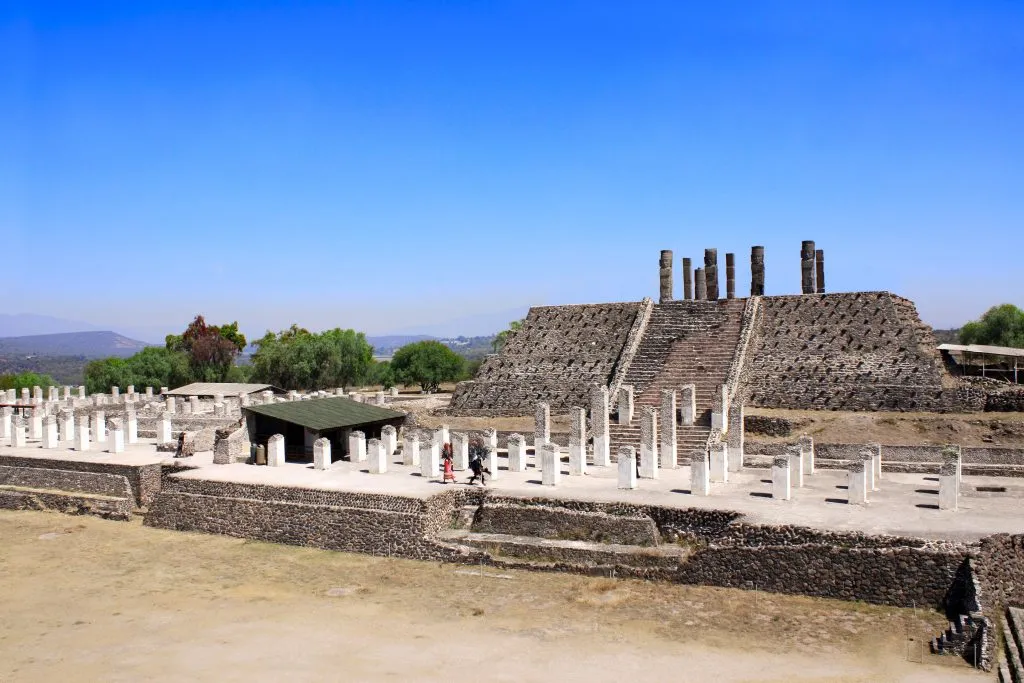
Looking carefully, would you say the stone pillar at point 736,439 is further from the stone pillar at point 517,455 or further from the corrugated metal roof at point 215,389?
the corrugated metal roof at point 215,389

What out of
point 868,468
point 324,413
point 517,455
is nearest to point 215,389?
point 324,413

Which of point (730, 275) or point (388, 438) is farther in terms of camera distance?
point (730, 275)

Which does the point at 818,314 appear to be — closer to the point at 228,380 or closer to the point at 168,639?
the point at 168,639

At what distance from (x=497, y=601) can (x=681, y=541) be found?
13.5ft

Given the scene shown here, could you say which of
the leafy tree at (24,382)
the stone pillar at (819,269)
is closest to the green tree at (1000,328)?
the stone pillar at (819,269)

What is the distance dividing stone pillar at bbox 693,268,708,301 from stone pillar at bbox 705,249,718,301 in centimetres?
30

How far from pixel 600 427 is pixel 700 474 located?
303 inches

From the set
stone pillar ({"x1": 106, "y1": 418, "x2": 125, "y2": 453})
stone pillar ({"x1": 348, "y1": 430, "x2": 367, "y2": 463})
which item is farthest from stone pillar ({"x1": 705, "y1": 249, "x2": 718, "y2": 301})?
stone pillar ({"x1": 106, "y1": 418, "x2": 125, "y2": 453})

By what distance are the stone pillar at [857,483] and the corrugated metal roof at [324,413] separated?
1386cm

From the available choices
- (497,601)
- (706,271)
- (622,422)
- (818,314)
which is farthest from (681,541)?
(706,271)

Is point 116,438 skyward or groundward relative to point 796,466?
skyward

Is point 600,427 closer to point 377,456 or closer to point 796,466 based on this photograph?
point 377,456

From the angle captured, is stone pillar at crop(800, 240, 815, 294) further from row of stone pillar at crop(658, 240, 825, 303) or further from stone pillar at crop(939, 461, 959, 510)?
stone pillar at crop(939, 461, 959, 510)

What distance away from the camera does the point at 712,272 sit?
129 feet
